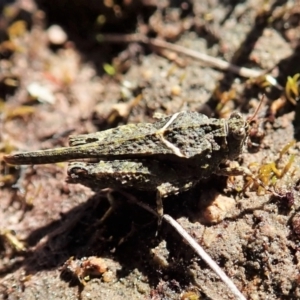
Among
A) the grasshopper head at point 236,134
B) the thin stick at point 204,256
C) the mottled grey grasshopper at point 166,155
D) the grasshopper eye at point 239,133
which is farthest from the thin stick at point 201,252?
the grasshopper eye at point 239,133

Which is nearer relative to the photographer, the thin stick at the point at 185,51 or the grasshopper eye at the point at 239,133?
the grasshopper eye at the point at 239,133

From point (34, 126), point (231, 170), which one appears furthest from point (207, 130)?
point (34, 126)

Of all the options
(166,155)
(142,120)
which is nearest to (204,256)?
(166,155)

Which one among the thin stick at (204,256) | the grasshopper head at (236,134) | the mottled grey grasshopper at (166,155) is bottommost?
the thin stick at (204,256)

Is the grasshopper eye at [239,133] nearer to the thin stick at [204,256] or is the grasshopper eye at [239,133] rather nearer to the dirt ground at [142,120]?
the dirt ground at [142,120]

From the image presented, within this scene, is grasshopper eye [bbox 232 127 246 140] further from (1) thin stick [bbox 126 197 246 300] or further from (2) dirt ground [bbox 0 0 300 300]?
(1) thin stick [bbox 126 197 246 300]

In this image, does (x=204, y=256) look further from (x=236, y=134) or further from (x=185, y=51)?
(x=185, y=51)

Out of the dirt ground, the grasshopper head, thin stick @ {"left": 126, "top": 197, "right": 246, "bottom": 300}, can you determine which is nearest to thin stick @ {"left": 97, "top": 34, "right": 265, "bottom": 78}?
the dirt ground
